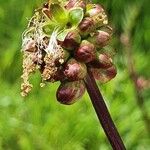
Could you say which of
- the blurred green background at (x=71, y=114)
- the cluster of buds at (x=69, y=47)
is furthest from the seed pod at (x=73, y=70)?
the blurred green background at (x=71, y=114)

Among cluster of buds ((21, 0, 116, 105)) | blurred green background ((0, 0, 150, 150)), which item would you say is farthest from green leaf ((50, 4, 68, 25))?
blurred green background ((0, 0, 150, 150))

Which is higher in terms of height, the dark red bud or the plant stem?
the dark red bud

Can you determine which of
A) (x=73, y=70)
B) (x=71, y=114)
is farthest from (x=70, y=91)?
(x=71, y=114)

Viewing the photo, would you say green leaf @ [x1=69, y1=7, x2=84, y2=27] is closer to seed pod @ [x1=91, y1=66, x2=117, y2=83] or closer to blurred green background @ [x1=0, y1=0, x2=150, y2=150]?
seed pod @ [x1=91, y1=66, x2=117, y2=83]

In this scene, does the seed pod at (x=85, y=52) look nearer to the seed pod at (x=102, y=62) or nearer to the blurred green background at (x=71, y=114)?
the seed pod at (x=102, y=62)

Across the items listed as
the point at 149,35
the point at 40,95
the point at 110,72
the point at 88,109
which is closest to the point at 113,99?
the point at 88,109
